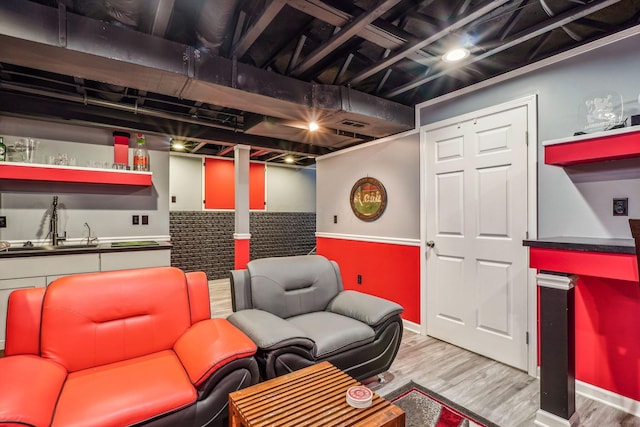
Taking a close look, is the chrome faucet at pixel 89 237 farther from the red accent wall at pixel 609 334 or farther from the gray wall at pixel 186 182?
the red accent wall at pixel 609 334

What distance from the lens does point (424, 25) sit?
2.26m

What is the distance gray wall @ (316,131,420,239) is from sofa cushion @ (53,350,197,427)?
2.76m

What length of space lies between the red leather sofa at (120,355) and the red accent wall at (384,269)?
2.30m

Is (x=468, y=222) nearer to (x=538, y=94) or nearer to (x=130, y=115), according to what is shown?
(x=538, y=94)

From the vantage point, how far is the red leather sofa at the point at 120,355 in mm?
1384

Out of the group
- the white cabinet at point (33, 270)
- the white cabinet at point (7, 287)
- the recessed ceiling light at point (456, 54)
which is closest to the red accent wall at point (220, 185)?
the white cabinet at point (33, 270)

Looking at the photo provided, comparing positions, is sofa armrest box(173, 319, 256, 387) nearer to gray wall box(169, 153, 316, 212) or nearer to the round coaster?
the round coaster

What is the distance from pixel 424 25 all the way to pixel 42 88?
11.4 feet

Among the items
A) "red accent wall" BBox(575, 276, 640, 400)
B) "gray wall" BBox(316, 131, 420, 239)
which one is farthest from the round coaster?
"gray wall" BBox(316, 131, 420, 239)

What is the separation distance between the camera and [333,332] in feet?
7.39

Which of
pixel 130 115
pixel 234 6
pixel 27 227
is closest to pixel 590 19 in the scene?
pixel 234 6

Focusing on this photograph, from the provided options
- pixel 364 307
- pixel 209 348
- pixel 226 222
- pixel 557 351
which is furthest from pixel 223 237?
pixel 557 351

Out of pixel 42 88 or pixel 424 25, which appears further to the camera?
pixel 42 88

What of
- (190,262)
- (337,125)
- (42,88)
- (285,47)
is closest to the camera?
(285,47)
